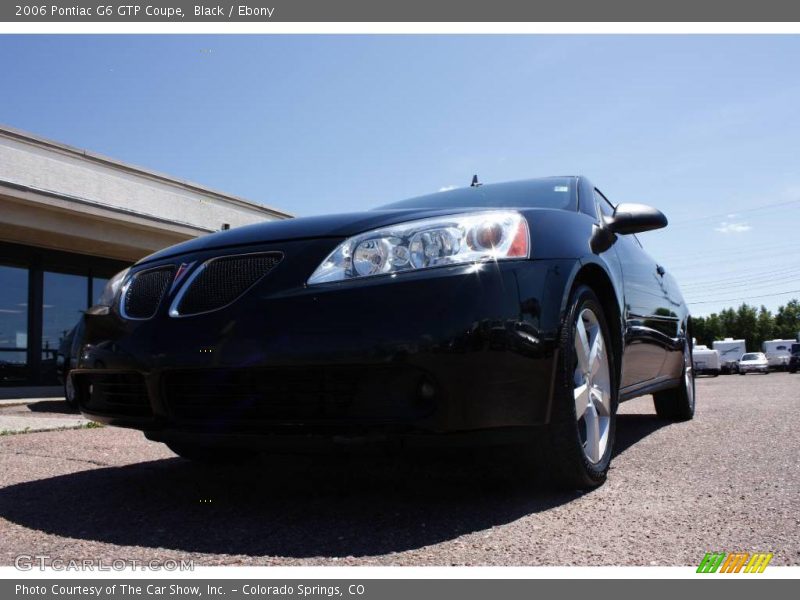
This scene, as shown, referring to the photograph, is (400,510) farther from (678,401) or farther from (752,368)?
(752,368)

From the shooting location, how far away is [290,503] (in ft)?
8.20

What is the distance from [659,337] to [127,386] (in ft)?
9.75

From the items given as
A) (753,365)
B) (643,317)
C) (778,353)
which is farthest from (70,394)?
(778,353)

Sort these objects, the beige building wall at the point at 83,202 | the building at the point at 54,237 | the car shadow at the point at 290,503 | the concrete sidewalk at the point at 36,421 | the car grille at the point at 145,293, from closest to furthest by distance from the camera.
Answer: the car shadow at the point at 290,503 → the car grille at the point at 145,293 → the concrete sidewalk at the point at 36,421 → the beige building wall at the point at 83,202 → the building at the point at 54,237

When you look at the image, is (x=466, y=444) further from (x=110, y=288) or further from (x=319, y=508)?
(x=110, y=288)

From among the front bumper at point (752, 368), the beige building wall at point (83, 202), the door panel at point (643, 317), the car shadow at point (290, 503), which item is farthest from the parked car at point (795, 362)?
the car shadow at point (290, 503)

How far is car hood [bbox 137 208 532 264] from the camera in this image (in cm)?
239

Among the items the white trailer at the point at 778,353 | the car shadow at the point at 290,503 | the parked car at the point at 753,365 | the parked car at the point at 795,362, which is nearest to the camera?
the car shadow at the point at 290,503

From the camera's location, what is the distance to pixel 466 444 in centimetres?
212

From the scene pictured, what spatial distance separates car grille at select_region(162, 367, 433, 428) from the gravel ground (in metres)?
0.29

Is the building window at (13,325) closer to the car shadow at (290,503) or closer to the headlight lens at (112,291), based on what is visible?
the car shadow at (290,503)

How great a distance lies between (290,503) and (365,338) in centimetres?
80

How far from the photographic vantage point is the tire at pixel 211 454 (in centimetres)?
331

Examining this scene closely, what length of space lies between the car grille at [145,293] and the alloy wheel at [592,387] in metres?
1.55
